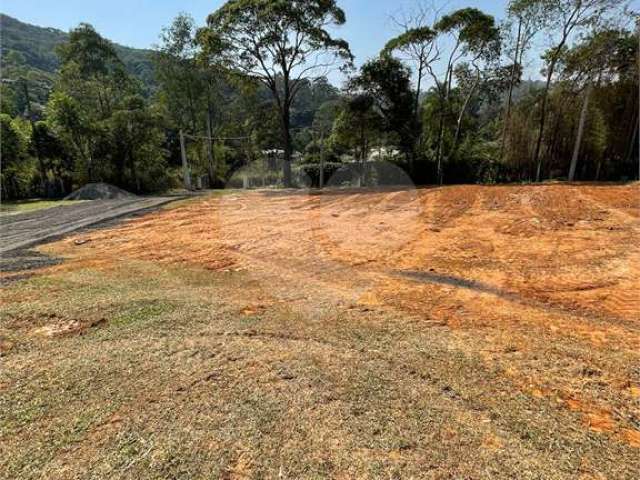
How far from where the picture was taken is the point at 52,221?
21.4ft

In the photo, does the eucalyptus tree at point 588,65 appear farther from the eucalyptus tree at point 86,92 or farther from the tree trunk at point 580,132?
the eucalyptus tree at point 86,92

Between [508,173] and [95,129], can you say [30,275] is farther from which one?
[508,173]

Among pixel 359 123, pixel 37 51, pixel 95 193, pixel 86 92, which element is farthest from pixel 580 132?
pixel 37 51

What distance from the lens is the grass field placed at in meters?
1.29

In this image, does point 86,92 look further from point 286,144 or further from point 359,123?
point 359,123

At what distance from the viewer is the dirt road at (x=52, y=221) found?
4.99 metres

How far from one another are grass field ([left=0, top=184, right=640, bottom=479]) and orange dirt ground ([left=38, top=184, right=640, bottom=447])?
0.07ft

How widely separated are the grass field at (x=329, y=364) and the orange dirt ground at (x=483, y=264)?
21 millimetres

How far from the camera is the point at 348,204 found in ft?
25.7

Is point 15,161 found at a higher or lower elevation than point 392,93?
lower

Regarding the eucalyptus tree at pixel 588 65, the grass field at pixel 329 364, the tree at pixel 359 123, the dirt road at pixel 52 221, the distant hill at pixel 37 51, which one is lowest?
the grass field at pixel 329 364

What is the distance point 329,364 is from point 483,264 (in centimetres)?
246

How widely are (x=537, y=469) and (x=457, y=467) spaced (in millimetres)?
287

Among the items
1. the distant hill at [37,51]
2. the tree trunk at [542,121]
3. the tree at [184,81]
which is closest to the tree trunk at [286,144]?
the tree at [184,81]
